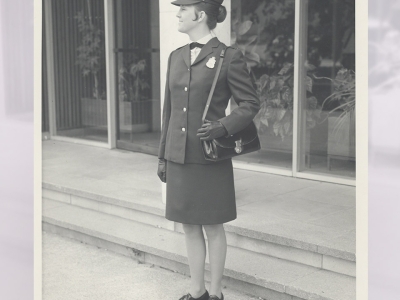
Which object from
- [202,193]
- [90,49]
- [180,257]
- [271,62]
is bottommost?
[180,257]

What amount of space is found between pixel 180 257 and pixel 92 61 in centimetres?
474

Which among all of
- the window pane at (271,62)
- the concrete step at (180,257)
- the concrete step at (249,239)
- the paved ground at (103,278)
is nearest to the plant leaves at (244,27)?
the window pane at (271,62)

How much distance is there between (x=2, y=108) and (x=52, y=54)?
686cm

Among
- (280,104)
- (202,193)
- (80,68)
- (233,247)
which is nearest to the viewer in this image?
(202,193)

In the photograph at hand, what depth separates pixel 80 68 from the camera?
907 centimetres

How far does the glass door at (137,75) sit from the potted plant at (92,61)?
30 centimetres

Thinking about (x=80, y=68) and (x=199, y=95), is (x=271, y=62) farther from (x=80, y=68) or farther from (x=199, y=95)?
(x=199, y=95)

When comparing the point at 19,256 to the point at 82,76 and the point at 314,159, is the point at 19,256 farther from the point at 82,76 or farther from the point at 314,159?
the point at 82,76

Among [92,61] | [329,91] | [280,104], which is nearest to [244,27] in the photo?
[280,104]

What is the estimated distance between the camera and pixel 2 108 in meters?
2.67

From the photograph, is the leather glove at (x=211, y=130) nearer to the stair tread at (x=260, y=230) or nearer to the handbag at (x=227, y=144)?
the handbag at (x=227, y=144)

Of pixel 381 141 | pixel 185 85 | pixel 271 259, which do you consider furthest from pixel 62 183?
pixel 381 141

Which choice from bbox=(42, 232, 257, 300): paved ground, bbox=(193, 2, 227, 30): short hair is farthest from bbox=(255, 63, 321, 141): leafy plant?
bbox=(193, 2, 227, 30): short hair

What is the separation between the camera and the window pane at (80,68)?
8.77 metres
